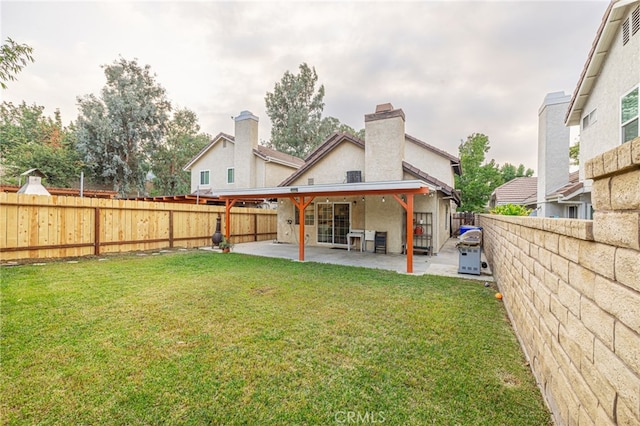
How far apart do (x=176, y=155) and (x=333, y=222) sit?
21900mm

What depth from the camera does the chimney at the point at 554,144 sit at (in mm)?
10008

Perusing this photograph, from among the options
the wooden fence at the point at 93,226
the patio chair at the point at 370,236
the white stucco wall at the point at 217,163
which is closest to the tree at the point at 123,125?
the white stucco wall at the point at 217,163

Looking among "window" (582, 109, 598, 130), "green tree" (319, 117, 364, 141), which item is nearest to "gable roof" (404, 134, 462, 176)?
"window" (582, 109, 598, 130)

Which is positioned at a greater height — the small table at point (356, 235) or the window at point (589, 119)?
the window at point (589, 119)

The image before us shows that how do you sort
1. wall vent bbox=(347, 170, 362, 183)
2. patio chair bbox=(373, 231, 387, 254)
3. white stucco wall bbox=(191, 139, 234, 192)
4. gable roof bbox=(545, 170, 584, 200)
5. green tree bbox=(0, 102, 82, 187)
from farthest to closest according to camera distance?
green tree bbox=(0, 102, 82, 187)
white stucco wall bbox=(191, 139, 234, 192)
wall vent bbox=(347, 170, 362, 183)
patio chair bbox=(373, 231, 387, 254)
gable roof bbox=(545, 170, 584, 200)

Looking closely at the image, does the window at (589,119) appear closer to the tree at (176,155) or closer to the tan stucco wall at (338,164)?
the tan stucco wall at (338,164)

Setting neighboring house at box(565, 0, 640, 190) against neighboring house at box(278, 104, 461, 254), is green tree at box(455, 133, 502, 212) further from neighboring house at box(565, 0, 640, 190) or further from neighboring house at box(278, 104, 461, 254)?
neighboring house at box(565, 0, 640, 190)

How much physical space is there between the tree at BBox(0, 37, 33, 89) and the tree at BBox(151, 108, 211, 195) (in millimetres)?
22939

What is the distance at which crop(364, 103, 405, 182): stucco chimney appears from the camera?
1033cm

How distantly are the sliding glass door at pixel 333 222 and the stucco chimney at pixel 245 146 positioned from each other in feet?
22.1

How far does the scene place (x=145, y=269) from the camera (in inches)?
285

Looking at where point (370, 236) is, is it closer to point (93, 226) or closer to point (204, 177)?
point (93, 226)

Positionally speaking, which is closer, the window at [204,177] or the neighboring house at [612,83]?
the neighboring house at [612,83]

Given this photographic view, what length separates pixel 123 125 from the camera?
23.1m
